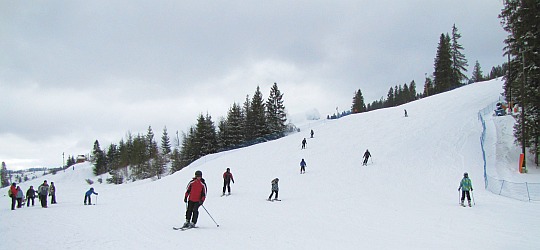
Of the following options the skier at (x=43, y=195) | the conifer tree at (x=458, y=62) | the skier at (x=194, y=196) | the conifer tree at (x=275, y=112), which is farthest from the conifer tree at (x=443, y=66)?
the skier at (x=43, y=195)

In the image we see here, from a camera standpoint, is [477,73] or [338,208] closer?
[338,208]

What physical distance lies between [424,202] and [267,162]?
58.4 feet

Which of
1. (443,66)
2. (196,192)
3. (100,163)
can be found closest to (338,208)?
(196,192)

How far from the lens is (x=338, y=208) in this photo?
13.1m

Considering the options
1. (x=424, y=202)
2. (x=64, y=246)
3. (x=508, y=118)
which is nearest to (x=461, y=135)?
(x=508, y=118)

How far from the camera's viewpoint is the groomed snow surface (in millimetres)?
7531

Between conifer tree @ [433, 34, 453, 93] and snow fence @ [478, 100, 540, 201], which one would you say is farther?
conifer tree @ [433, 34, 453, 93]

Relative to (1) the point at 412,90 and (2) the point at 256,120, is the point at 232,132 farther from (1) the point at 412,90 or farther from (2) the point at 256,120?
(1) the point at 412,90

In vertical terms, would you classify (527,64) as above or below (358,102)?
below

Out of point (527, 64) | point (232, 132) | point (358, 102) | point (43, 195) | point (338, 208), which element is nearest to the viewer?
point (338, 208)

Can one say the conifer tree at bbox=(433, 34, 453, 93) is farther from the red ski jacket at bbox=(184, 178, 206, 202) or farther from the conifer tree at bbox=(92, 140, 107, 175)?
the conifer tree at bbox=(92, 140, 107, 175)

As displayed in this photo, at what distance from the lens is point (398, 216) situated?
443 inches

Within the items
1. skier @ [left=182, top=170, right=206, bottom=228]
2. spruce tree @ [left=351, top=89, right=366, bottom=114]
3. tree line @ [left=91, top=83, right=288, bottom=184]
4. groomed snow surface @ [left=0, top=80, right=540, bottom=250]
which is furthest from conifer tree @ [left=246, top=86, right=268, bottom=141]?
skier @ [left=182, top=170, right=206, bottom=228]

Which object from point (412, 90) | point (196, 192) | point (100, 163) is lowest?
point (100, 163)
